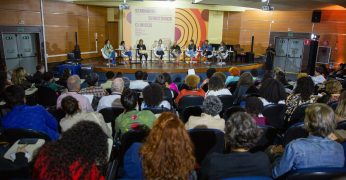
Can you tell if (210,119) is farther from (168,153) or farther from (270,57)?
(270,57)

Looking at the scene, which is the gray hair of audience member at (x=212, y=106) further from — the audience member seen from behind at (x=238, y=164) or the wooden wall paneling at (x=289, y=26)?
the wooden wall paneling at (x=289, y=26)

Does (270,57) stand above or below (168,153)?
above

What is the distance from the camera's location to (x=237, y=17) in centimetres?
1509

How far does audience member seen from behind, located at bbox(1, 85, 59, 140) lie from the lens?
9.01ft

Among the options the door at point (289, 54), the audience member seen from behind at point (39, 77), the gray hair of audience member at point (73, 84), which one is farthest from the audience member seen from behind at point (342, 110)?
the door at point (289, 54)

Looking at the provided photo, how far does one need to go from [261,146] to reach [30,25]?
31.9 ft

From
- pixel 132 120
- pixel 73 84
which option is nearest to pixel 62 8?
pixel 73 84

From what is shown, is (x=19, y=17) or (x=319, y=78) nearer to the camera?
(x=319, y=78)

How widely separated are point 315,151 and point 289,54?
508 inches

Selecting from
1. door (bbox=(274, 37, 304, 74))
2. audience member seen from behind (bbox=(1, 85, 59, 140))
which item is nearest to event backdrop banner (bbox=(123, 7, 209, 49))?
door (bbox=(274, 37, 304, 74))

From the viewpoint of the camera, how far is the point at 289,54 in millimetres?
13797

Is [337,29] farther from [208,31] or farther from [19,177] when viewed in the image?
[19,177]

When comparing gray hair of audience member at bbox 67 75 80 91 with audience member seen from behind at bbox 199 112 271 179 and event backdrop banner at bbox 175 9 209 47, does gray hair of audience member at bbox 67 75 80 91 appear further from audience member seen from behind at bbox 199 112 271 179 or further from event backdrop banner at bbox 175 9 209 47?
event backdrop banner at bbox 175 9 209 47

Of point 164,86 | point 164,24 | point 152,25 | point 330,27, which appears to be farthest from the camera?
point 164,24
